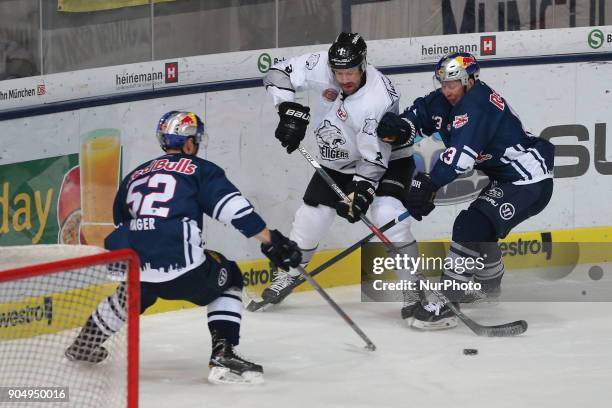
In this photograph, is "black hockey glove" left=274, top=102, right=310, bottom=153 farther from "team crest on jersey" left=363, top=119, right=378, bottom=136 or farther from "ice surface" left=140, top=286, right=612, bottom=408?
"ice surface" left=140, top=286, right=612, bottom=408

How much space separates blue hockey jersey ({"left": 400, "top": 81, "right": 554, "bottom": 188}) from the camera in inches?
187

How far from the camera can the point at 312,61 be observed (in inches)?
204

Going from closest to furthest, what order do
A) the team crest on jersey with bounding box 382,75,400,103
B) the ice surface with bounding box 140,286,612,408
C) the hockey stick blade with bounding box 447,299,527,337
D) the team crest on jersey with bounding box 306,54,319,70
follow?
the ice surface with bounding box 140,286,612,408, the hockey stick blade with bounding box 447,299,527,337, the team crest on jersey with bounding box 382,75,400,103, the team crest on jersey with bounding box 306,54,319,70

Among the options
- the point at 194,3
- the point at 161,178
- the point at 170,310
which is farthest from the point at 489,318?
the point at 194,3

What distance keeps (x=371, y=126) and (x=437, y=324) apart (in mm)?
859

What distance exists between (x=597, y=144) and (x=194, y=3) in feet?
7.03

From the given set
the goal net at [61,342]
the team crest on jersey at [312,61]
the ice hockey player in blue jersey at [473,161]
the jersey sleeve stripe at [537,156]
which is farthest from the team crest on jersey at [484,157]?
the goal net at [61,342]

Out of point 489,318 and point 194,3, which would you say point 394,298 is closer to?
point 489,318

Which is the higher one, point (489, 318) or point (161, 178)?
point (161, 178)

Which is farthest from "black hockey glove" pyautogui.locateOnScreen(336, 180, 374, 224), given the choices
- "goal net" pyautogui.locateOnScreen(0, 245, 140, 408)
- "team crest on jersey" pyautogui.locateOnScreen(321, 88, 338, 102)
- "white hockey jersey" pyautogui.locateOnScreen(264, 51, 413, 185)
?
"goal net" pyautogui.locateOnScreen(0, 245, 140, 408)

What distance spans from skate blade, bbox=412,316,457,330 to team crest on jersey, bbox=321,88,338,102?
3.32ft

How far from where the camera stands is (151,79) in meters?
5.88

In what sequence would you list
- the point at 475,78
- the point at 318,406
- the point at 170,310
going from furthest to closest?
the point at 170,310
the point at 475,78
the point at 318,406

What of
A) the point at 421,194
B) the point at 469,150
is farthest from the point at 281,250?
the point at 469,150
